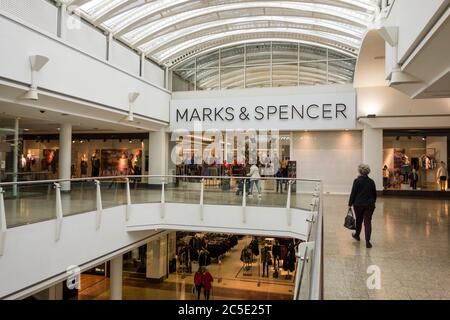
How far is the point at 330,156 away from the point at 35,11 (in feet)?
43.7

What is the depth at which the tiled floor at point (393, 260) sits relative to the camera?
13.6 ft

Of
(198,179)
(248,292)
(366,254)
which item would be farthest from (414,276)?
(248,292)

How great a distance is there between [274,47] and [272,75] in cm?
153

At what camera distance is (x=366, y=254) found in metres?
5.67

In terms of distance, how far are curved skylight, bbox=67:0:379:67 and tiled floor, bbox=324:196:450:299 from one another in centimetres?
733

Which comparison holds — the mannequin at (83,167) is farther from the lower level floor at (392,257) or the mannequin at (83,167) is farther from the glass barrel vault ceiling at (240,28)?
the lower level floor at (392,257)

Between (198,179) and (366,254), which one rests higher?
(198,179)

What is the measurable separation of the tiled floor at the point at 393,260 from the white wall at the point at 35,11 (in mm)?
9820

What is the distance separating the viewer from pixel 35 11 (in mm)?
10531

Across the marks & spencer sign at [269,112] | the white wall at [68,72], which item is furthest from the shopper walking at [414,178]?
the white wall at [68,72]

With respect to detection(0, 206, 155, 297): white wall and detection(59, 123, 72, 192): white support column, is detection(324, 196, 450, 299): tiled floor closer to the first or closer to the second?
detection(0, 206, 155, 297): white wall

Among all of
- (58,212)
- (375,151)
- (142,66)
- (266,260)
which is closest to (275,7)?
(142,66)
